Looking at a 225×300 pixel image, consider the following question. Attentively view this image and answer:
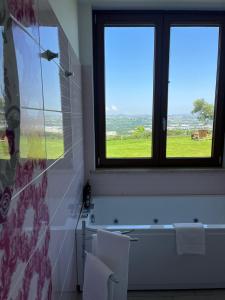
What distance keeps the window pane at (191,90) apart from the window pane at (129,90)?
0.26 m

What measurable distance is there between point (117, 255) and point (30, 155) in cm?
98

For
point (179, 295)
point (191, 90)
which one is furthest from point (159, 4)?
point (179, 295)

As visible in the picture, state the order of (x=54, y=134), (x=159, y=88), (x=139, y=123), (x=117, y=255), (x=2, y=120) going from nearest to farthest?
(x=2, y=120) → (x=54, y=134) → (x=117, y=255) → (x=159, y=88) → (x=139, y=123)

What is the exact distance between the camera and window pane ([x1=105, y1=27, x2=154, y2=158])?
266 centimetres

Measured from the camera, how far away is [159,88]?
8.94 feet

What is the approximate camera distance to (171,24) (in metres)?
2.62

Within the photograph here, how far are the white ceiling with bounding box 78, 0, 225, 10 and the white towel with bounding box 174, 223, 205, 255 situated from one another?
2215mm

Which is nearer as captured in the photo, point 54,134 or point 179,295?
point 54,134

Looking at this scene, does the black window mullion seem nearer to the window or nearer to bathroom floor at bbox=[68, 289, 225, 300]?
the window

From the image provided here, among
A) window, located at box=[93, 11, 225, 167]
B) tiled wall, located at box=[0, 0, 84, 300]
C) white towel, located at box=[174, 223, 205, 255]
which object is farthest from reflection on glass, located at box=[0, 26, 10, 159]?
window, located at box=[93, 11, 225, 167]

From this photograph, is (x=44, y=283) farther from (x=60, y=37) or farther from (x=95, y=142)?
(x=95, y=142)

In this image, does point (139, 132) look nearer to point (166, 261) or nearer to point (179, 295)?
point (166, 261)

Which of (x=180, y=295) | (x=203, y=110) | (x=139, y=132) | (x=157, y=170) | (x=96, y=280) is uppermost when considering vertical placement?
(x=203, y=110)

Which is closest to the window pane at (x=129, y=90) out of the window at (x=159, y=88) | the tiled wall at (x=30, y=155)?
the window at (x=159, y=88)
